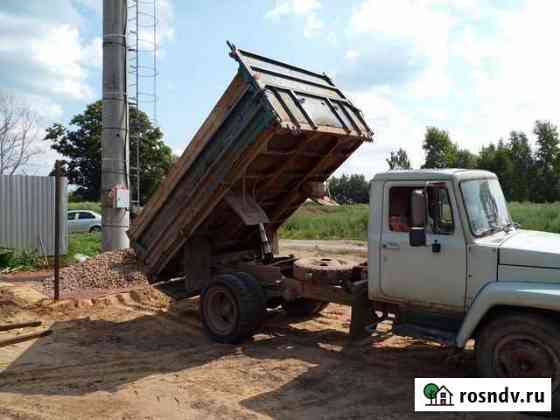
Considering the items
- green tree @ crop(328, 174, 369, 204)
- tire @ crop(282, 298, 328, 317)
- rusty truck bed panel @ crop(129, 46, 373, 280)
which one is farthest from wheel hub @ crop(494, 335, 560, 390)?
green tree @ crop(328, 174, 369, 204)

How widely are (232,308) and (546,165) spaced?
5135 centimetres

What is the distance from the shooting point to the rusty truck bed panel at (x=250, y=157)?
6.31 metres

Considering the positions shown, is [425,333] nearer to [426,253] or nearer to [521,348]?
[426,253]

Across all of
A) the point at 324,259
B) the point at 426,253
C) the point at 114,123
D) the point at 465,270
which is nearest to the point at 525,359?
the point at 465,270

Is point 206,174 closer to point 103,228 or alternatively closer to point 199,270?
point 199,270

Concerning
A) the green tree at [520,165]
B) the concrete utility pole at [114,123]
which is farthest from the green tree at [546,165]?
the concrete utility pole at [114,123]

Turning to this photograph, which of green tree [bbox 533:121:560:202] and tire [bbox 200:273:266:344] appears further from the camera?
green tree [bbox 533:121:560:202]

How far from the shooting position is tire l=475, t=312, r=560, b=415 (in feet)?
14.6

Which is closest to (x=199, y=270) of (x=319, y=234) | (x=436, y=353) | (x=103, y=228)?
(x=436, y=353)

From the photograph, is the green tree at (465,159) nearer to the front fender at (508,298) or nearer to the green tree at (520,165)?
the green tree at (520,165)

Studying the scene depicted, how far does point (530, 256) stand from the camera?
4.77m

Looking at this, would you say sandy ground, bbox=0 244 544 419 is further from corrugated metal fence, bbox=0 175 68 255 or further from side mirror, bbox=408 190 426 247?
corrugated metal fence, bbox=0 175 68 255

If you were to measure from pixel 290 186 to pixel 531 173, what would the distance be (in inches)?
1921

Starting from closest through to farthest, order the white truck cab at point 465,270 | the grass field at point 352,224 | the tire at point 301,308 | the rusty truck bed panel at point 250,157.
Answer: the white truck cab at point 465,270, the rusty truck bed panel at point 250,157, the tire at point 301,308, the grass field at point 352,224
